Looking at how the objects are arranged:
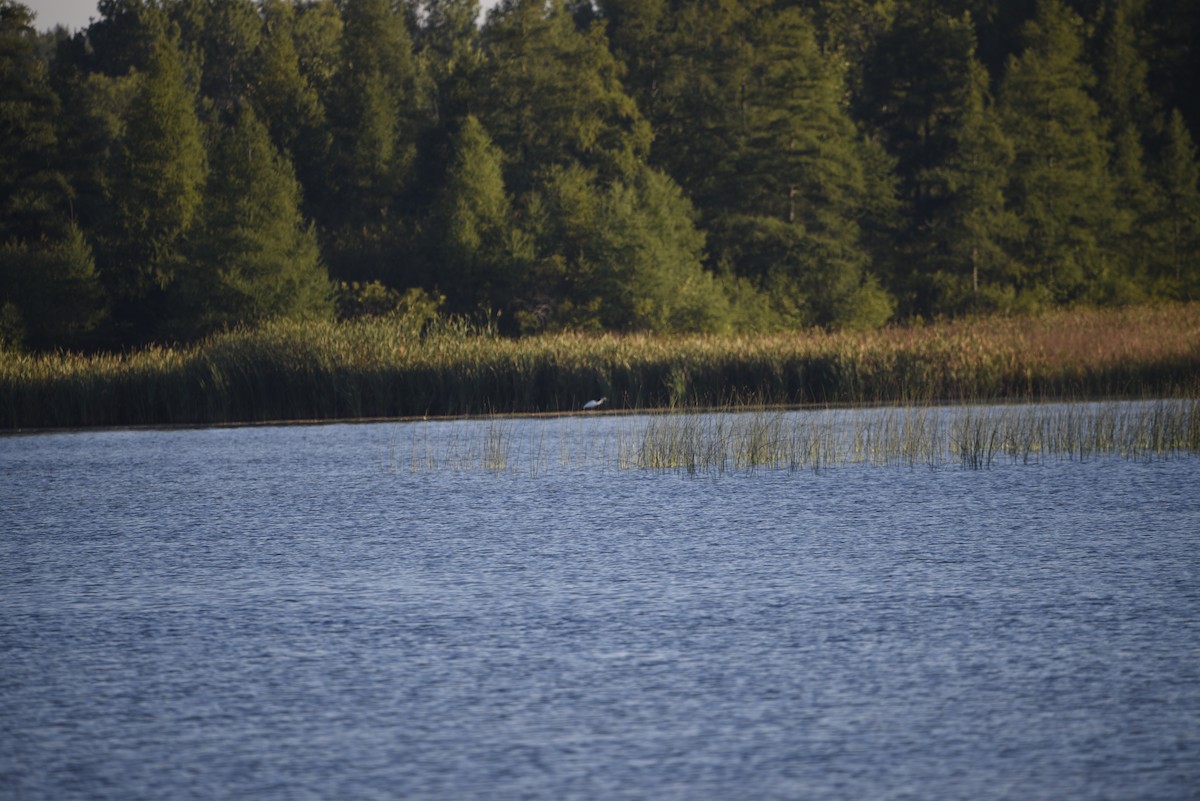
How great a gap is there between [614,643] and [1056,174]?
54509 mm

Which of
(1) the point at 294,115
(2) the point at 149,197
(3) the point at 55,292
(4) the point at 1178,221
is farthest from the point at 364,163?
(4) the point at 1178,221

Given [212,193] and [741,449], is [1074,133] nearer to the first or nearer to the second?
[212,193]

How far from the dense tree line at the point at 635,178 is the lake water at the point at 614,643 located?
35346 mm

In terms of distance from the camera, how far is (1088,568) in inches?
413

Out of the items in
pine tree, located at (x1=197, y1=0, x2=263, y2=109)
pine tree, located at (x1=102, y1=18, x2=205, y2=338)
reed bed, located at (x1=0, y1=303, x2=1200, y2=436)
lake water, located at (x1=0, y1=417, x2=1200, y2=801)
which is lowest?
reed bed, located at (x1=0, y1=303, x2=1200, y2=436)

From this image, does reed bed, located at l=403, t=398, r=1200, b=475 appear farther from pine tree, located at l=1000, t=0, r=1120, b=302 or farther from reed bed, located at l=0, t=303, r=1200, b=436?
pine tree, located at l=1000, t=0, r=1120, b=302

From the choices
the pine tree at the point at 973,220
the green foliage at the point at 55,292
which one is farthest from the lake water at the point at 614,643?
the pine tree at the point at 973,220

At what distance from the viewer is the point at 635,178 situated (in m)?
56.6

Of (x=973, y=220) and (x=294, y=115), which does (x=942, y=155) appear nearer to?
(x=973, y=220)

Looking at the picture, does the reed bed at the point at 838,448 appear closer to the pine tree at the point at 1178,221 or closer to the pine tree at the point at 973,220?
the pine tree at the point at 973,220

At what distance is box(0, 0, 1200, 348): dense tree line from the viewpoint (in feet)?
168

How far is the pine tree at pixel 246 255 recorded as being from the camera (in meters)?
49.3

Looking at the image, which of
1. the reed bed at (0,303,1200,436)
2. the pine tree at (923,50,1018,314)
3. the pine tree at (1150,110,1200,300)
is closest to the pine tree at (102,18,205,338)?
the reed bed at (0,303,1200,436)

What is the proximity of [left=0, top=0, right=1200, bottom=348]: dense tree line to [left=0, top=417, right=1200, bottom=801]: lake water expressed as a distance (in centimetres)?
3535
